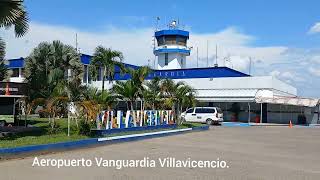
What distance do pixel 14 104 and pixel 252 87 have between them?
27347 millimetres

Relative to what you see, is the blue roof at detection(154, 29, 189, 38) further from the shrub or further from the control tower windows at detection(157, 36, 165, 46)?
the shrub

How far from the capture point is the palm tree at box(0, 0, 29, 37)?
15328 millimetres

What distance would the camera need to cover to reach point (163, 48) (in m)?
64.1

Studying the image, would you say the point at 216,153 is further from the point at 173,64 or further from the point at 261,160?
the point at 173,64

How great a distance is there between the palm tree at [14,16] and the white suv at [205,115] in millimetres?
25827

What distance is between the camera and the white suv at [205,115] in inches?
1623

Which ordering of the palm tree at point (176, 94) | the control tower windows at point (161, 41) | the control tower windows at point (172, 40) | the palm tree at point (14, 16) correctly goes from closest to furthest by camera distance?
the palm tree at point (14, 16)
the palm tree at point (176, 94)
the control tower windows at point (172, 40)
the control tower windows at point (161, 41)

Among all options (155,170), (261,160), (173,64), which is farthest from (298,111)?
(155,170)

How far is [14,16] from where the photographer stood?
51.3 ft

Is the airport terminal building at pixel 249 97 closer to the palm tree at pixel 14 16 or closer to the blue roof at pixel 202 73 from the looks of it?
the blue roof at pixel 202 73

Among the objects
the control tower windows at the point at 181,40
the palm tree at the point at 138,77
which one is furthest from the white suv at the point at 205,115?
the control tower windows at the point at 181,40

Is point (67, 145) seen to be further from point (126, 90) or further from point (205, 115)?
point (205, 115)

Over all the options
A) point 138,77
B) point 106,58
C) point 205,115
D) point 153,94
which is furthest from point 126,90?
point 205,115

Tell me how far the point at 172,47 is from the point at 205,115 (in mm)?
23709
